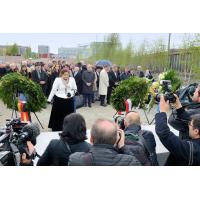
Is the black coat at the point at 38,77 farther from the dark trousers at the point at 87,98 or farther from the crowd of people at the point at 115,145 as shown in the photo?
the crowd of people at the point at 115,145

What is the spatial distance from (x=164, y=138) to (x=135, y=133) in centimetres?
65

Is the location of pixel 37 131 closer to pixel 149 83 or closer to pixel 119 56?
pixel 149 83

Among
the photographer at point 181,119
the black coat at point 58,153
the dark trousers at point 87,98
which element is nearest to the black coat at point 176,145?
the black coat at point 58,153

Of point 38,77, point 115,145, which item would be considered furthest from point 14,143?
point 38,77

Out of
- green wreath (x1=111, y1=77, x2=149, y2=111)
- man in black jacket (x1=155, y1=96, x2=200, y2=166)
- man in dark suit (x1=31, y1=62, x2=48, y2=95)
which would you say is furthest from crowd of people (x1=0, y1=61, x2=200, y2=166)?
man in dark suit (x1=31, y1=62, x2=48, y2=95)

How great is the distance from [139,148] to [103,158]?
24.5 inches

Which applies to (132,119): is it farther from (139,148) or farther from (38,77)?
(38,77)

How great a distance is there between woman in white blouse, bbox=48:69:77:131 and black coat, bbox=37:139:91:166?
4.67m

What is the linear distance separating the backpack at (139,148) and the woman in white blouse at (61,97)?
4362 mm

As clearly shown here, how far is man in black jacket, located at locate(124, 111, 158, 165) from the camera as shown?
2795mm

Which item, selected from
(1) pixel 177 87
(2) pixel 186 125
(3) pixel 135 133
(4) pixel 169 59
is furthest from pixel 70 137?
(4) pixel 169 59

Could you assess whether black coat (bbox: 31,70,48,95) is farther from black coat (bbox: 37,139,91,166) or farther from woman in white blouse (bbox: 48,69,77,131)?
black coat (bbox: 37,139,91,166)

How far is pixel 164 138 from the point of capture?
104 inches

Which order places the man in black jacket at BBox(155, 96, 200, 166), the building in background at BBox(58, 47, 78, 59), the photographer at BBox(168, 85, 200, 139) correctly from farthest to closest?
the building in background at BBox(58, 47, 78, 59) < the photographer at BBox(168, 85, 200, 139) < the man in black jacket at BBox(155, 96, 200, 166)
